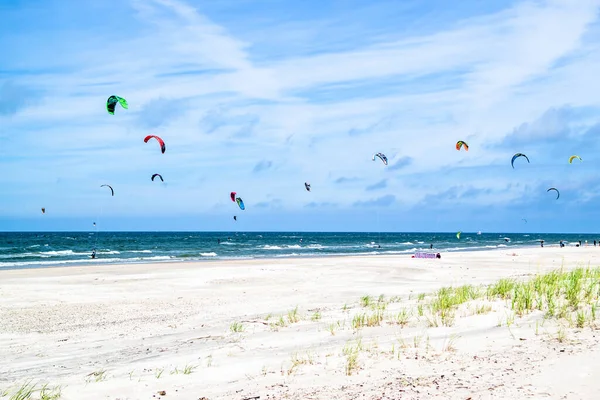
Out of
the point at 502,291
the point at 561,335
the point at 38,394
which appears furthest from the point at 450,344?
the point at 38,394

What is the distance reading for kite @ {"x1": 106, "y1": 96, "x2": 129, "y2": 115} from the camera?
60.2 ft

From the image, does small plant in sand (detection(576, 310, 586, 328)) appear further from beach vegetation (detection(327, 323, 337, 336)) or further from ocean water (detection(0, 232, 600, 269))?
ocean water (detection(0, 232, 600, 269))

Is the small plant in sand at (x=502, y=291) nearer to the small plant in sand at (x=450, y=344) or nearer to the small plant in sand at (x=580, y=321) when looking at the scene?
the small plant in sand at (x=580, y=321)

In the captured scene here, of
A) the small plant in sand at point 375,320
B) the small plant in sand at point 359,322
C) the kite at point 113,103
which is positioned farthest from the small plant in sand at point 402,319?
the kite at point 113,103

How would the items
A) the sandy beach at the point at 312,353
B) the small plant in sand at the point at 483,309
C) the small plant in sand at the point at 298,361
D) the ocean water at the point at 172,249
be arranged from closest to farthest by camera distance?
1. the sandy beach at the point at 312,353
2. the small plant in sand at the point at 298,361
3. the small plant in sand at the point at 483,309
4. the ocean water at the point at 172,249

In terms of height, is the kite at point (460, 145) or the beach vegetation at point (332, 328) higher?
the kite at point (460, 145)

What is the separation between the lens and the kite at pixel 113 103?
60.2 ft

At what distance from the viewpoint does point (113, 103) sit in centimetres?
1916

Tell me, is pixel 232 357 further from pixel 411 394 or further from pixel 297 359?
pixel 411 394

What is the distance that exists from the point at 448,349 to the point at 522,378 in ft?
4.64

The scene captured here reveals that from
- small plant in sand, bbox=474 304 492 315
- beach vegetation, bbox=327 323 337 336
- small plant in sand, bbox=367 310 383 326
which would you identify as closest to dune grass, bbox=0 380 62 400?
beach vegetation, bbox=327 323 337 336

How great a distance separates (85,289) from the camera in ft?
66.2

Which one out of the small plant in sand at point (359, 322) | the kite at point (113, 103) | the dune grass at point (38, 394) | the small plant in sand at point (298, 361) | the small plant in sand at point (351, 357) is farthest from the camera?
the kite at point (113, 103)

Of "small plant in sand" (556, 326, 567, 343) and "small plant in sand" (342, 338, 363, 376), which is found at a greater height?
"small plant in sand" (556, 326, 567, 343)
